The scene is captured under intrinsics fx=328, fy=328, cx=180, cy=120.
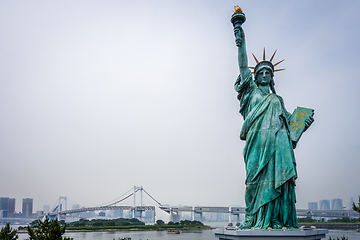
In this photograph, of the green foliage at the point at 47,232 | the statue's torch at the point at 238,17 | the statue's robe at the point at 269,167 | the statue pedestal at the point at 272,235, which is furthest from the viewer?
the statue's torch at the point at 238,17

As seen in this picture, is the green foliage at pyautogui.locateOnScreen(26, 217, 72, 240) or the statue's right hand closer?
the green foliage at pyautogui.locateOnScreen(26, 217, 72, 240)

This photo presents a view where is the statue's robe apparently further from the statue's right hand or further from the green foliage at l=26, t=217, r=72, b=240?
the green foliage at l=26, t=217, r=72, b=240

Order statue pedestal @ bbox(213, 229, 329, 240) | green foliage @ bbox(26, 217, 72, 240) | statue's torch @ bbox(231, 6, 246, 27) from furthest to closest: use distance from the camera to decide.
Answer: statue's torch @ bbox(231, 6, 246, 27), green foliage @ bbox(26, 217, 72, 240), statue pedestal @ bbox(213, 229, 329, 240)

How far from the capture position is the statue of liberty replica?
7992mm

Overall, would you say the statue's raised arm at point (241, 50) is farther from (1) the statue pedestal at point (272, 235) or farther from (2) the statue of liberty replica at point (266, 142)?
(1) the statue pedestal at point (272, 235)

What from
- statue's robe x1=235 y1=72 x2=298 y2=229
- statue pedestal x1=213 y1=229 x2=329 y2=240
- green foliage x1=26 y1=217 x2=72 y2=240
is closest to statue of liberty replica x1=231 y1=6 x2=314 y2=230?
statue's robe x1=235 y1=72 x2=298 y2=229

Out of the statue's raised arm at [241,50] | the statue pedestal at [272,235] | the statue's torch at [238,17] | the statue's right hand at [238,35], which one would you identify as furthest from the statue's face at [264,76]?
the statue pedestal at [272,235]

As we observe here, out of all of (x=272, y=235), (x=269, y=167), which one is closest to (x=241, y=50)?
(x=269, y=167)

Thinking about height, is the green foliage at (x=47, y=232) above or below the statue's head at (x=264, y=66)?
below

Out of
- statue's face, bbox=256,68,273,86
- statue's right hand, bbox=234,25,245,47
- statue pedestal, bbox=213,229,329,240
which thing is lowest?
statue pedestal, bbox=213,229,329,240

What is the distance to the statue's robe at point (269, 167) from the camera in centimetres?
797

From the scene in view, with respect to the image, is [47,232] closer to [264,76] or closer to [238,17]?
[264,76]

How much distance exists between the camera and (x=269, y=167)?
8.18m

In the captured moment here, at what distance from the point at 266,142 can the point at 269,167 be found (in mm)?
634
